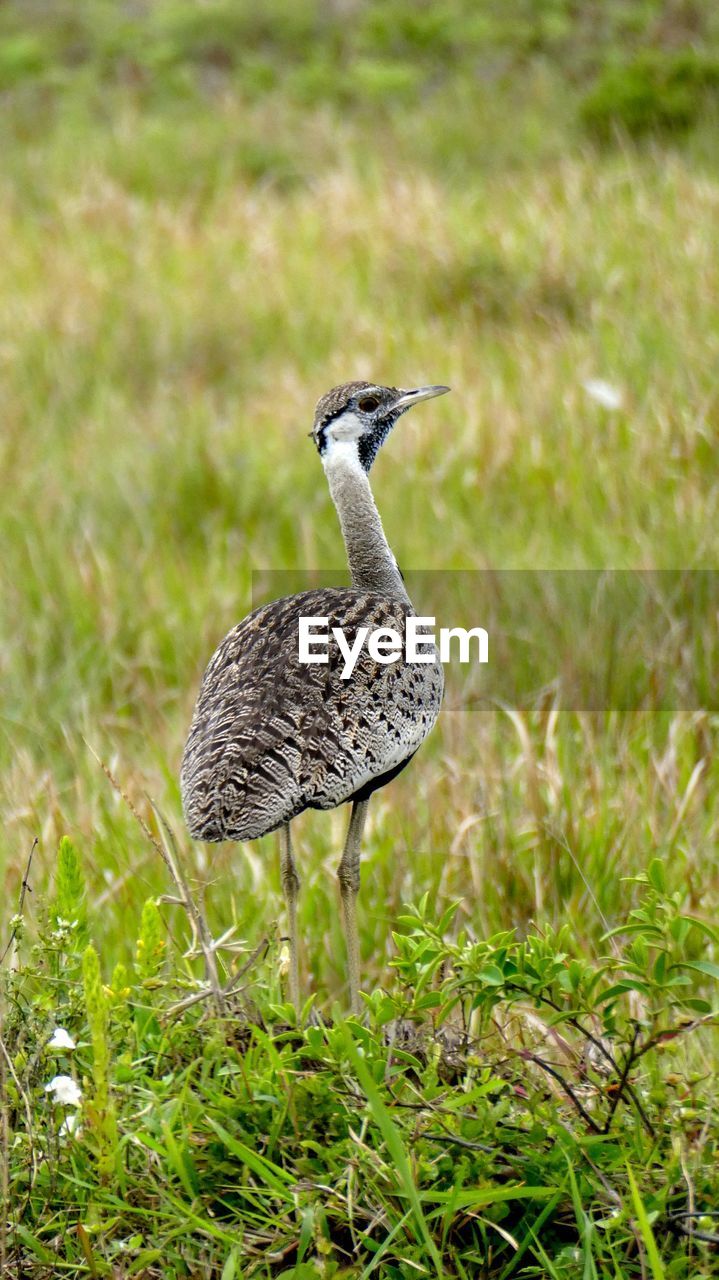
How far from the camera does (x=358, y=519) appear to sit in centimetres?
234

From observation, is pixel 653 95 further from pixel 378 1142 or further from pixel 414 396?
pixel 378 1142

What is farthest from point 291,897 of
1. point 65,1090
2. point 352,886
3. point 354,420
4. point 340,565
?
point 340,565

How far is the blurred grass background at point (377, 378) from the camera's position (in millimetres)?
3664

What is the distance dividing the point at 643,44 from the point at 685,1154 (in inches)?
426

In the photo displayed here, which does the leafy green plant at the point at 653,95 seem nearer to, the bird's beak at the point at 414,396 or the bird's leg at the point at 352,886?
the bird's beak at the point at 414,396

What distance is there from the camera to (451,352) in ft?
22.0

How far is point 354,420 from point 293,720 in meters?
0.47

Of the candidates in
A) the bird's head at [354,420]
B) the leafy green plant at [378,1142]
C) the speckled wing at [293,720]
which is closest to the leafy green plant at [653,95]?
the bird's head at [354,420]

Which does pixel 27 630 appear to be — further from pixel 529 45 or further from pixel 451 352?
pixel 529 45

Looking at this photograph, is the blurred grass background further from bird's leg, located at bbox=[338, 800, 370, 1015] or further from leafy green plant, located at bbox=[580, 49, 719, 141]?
bird's leg, located at bbox=[338, 800, 370, 1015]

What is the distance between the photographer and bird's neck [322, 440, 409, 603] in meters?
2.32

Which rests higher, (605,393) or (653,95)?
(653,95)

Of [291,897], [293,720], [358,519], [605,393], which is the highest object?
[605,393]

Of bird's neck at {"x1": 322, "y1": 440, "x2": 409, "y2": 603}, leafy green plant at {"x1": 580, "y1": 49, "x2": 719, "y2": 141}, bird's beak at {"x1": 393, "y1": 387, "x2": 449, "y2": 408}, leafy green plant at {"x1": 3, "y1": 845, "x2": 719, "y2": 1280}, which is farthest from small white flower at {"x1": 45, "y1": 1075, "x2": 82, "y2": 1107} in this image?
leafy green plant at {"x1": 580, "y1": 49, "x2": 719, "y2": 141}
